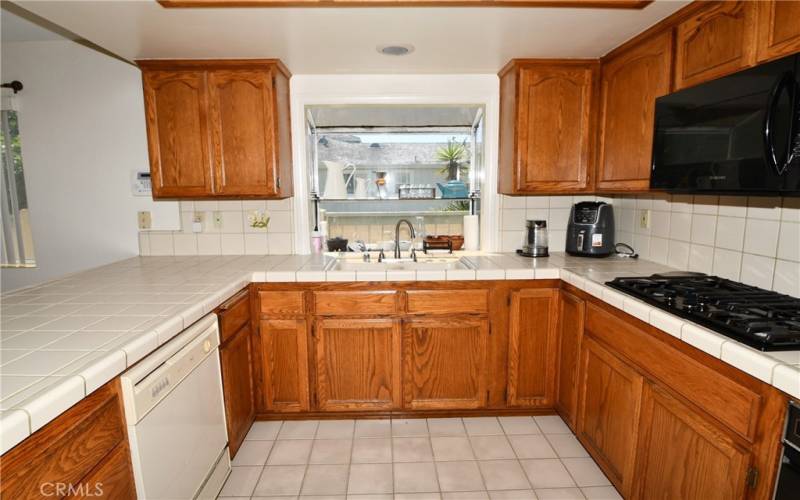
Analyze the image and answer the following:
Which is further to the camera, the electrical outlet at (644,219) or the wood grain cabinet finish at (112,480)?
the electrical outlet at (644,219)

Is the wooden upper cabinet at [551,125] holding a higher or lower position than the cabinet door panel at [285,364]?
higher

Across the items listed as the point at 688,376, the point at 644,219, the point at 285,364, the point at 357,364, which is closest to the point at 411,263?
the point at 357,364

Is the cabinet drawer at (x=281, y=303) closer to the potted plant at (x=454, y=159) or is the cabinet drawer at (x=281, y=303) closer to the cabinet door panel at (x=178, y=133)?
the cabinet door panel at (x=178, y=133)

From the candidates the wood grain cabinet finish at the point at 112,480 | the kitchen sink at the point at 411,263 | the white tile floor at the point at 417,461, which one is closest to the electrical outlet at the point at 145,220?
the kitchen sink at the point at 411,263

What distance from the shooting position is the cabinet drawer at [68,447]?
0.82 meters

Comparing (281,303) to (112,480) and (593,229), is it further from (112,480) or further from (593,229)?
(593,229)

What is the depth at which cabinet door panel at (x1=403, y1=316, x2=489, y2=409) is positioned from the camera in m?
2.29

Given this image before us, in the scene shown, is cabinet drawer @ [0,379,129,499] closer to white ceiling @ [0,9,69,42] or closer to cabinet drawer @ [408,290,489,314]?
cabinet drawer @ [408,290,489,314]

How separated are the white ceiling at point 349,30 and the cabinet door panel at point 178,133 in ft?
0.50

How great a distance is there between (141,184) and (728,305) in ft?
10.0

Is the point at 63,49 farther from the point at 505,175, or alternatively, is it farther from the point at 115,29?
the point at 505,175

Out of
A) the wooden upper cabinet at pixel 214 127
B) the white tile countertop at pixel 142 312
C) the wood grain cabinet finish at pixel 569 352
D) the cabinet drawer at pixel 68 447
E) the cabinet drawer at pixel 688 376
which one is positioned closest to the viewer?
the cabinet drawer at pixel 68 447

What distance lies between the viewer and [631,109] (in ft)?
6.88

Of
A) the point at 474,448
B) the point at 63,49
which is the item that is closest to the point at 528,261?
the point at 474,448
